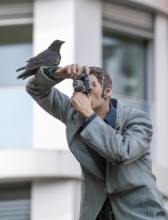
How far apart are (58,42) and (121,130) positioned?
0.57 meters

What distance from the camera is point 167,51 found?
1268cm

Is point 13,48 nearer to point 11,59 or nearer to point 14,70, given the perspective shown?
point 11,59

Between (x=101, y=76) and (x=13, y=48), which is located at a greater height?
(x=13, y=48)

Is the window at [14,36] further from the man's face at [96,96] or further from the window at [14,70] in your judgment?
the man's face at [96,96]

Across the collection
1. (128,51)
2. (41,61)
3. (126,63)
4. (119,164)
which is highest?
(128,51)

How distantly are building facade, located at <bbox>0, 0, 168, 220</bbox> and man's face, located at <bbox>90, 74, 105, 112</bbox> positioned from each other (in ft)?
21.9

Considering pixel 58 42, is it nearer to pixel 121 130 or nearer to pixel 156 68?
pixel 121 130

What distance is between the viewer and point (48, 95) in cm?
479

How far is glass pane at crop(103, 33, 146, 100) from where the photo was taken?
12312mm

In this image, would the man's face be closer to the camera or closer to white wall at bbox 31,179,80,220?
the camera

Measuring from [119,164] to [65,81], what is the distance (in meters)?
6.88

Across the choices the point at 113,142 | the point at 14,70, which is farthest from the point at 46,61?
the point at 14,70

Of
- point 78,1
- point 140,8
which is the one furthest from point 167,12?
point 78,1

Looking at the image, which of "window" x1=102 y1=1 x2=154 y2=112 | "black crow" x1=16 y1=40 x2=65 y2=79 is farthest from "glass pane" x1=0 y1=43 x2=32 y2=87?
"black crow" x1=16 y1=40 x2=65 y2=79
